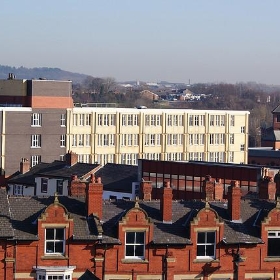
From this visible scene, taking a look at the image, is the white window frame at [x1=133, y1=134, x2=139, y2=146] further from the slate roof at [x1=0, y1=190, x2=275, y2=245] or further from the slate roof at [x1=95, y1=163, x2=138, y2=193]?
the slate roof at [x1=0, y1=190, x2=275, y2=245]

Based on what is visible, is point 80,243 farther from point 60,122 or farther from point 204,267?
point 60,122

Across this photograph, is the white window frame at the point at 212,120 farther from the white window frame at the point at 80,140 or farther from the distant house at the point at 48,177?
the distant house at the point at 48,177

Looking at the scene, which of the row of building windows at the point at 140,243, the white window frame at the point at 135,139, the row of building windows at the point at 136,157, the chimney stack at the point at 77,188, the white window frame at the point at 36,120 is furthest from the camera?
the white window frame at the point at 135,139

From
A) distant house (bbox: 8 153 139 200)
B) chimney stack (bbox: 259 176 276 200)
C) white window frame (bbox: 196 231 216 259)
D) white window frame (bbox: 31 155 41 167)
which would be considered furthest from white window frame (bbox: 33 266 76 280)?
white window frame (bbox: 31 155 41 167)

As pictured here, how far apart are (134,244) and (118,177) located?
39.6 meters

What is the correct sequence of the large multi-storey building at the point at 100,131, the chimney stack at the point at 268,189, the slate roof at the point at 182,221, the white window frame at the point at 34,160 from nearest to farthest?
the slate roof at the point at 182,221 < the chimney stack at the point at 268,189 < the white window frame at the point at 34,160 < the large multi-storey building at the point at 100,131

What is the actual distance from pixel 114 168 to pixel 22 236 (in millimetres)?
44329

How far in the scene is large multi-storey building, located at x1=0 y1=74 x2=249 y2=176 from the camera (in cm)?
13238

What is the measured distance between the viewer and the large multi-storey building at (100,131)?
132375 mm

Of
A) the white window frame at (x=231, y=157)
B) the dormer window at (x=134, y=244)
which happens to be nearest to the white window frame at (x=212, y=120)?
the white window frame at (x=231, y=157)

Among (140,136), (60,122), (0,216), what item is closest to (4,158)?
(60,122)

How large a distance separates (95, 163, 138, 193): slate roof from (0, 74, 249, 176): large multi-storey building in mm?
35390

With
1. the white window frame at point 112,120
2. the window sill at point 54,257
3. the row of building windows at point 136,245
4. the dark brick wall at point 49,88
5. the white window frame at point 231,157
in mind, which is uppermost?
the dark brick wall at point 49,88

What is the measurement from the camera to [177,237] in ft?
164
